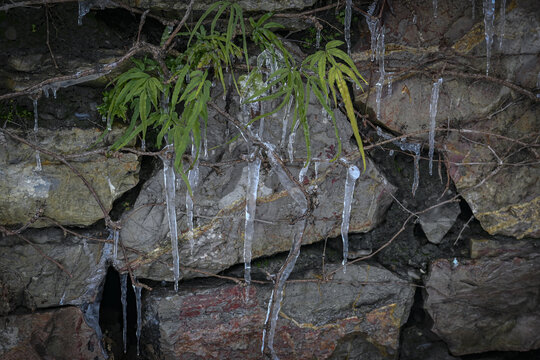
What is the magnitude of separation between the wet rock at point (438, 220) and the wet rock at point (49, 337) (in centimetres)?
186

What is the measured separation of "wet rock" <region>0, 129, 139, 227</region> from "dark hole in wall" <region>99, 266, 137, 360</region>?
17.7 inches

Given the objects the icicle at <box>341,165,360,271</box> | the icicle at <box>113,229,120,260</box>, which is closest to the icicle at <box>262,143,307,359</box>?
the icicle at <box>341,165,360,271</box>

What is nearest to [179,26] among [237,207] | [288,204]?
[237,207]

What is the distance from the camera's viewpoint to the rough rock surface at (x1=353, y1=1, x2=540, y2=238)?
7.27 ft

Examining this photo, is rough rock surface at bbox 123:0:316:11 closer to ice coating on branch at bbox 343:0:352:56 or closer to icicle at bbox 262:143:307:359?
ice coating on branch at bbox 343:0:352:56

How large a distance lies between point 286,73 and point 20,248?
152 cm

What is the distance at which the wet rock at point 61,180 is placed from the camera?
2.09 meters

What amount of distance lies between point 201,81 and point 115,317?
57.3 inches

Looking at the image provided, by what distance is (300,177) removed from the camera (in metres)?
2.29

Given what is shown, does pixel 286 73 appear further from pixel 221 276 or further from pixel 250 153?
pixel 221 276

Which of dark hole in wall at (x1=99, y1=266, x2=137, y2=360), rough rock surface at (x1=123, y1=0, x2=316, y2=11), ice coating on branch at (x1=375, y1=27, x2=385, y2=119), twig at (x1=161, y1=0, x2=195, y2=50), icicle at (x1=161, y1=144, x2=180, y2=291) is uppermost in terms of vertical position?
rough rock surface at (x1=123, y1=0, x2=316, y2=11)

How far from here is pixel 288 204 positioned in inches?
92.0

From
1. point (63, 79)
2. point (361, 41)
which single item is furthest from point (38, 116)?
point (361, 41)

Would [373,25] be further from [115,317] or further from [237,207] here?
[115,317]
